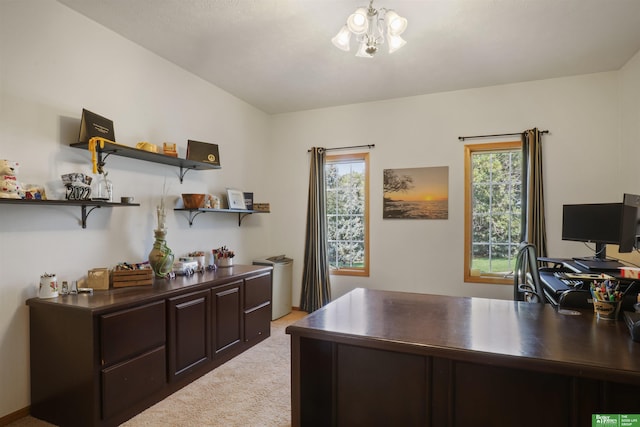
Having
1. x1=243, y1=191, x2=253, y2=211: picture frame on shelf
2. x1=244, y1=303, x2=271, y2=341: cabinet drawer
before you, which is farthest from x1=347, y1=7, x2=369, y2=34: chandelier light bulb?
x1=244, y1=303, x2=271, y2=341: cabinet drawer

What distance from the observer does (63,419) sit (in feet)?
6.64

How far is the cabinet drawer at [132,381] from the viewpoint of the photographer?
6.49 ft

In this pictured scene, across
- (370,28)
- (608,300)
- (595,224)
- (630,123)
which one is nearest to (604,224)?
(595,224)

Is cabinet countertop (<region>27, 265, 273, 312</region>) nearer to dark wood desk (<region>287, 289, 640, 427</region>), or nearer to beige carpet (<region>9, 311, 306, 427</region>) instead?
beige carpet (<region>9, 311, 306, 427</region>)

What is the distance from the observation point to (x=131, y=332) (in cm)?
212

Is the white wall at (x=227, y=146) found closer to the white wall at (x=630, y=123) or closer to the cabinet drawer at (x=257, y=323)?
the white wall at (x=630, y=123)

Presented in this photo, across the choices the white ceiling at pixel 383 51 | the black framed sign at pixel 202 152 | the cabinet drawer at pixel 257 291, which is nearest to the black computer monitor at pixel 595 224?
the white ceiling at pixel 383 51

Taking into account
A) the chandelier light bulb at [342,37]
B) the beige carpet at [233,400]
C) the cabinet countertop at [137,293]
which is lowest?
the beige carpet at [233,400]

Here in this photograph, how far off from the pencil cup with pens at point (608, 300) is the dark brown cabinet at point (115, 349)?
2.55 metres

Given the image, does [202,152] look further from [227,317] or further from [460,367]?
[460,367]

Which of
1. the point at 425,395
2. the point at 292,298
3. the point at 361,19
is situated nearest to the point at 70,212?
the point at 361,19

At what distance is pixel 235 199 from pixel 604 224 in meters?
3.48

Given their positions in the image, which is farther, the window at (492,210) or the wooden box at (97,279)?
the window at (492,210)

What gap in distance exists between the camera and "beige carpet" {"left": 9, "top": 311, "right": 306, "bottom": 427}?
2113 millimetres
